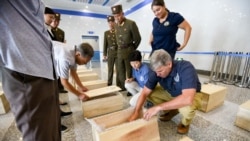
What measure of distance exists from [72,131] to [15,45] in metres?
1.13

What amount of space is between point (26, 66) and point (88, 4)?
7.45 m

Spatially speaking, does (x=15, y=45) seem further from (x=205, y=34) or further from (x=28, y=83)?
(x=205, y=34)

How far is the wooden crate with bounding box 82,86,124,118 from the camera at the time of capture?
1592mm

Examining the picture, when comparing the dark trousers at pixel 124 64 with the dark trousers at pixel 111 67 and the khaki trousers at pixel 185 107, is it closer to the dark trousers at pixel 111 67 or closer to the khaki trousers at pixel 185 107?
the dark trousers at pixel 111 67

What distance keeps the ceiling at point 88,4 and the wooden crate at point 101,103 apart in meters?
5.84

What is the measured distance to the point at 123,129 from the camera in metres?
0.90

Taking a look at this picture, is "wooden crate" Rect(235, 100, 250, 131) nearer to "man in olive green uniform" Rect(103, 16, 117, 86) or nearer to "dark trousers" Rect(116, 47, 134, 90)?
"dark trousers" Rect(116, 47, 134, 90)

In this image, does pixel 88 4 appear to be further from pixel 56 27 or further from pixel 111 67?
pixel 111 67

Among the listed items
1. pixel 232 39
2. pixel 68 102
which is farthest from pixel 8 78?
pixel 232 39

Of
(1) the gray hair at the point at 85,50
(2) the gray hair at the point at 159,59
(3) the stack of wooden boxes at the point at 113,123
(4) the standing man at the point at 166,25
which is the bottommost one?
(3) the stack of wooden boxes at the point at 113,123

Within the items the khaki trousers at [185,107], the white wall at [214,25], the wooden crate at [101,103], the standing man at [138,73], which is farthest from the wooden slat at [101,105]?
the white wall at [214,25]

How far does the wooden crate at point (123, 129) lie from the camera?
86cm

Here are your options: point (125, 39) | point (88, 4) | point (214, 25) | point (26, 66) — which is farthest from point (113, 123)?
point (88, 4)

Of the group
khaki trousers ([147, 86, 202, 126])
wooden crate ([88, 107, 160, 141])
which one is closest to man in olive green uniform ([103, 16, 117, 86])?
khaki trousers ([147, 86, 202, 126])
